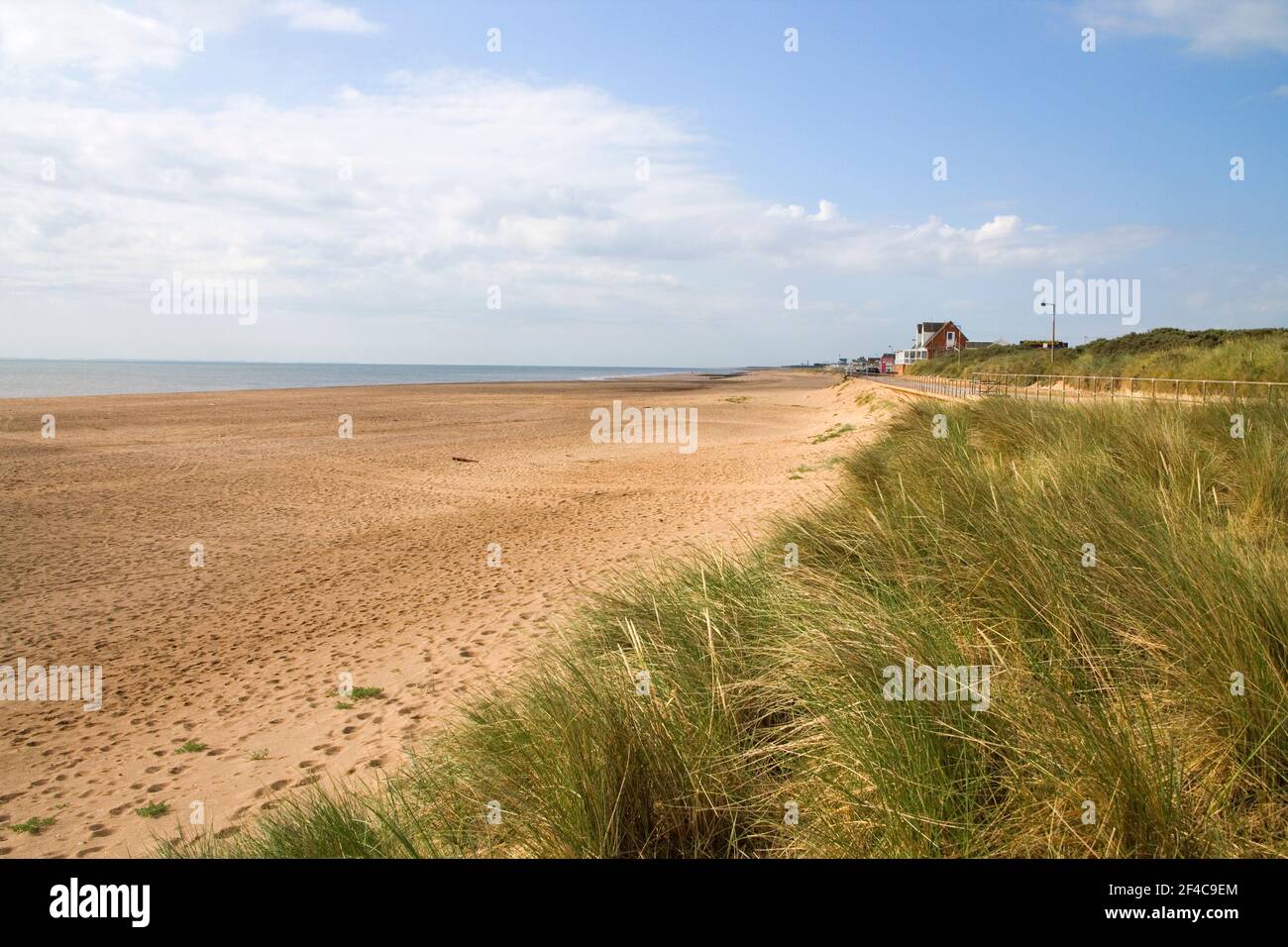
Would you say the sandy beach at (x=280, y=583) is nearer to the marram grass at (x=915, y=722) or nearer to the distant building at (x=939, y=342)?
the marram grass at (x=915, y=722)

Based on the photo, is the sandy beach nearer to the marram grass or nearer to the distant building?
the marram grass

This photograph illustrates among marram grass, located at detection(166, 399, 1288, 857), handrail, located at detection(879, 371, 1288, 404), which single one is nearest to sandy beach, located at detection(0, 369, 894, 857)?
marram grass, located at detection(166, 399, 1288, 857)

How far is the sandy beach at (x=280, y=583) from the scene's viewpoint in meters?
5.14

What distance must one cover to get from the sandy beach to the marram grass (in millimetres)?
1440

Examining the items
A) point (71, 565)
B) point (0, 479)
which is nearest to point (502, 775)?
point (71, 565)

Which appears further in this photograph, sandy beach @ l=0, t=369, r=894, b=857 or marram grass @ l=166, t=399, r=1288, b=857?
sandy beach @ l=0, t=369, r=894, b=857

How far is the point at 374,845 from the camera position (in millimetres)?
2916

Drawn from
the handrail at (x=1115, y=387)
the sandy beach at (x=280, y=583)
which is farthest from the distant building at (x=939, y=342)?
the sandy beach at (x=280, y=583)

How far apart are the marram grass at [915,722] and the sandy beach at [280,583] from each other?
1.44m

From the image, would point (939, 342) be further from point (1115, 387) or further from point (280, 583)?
point (280, 583)

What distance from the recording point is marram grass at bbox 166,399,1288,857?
2459 millimetres

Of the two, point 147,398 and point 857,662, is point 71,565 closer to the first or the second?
point 857,662
